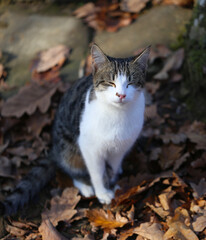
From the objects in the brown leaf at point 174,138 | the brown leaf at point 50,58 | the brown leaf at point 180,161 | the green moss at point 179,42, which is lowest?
the brown leaf at point 180,161

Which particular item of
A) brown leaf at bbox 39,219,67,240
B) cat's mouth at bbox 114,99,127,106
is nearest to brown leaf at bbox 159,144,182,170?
cat's mouth at bbox 114,99,127,106

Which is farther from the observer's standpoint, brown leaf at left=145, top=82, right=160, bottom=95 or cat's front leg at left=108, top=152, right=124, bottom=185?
brown leaf at left=145, top=82, right=160, bottom=95

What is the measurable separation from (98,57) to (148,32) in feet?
6.60

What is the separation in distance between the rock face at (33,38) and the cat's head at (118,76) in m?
1.51

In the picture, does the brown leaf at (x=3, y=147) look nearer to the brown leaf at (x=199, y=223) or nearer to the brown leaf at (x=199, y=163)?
the brown leaf at (x=199, y=163)

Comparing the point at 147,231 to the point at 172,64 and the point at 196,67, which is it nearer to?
the point at 196,67

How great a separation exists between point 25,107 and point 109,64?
139 cm

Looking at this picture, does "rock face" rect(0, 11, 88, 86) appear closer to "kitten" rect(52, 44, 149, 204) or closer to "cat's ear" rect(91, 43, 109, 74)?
"kitten" rect(52, 44, 149, 204)

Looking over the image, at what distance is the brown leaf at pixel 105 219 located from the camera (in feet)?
7.78

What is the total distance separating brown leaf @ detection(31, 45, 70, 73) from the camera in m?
3.73

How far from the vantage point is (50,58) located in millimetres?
3812

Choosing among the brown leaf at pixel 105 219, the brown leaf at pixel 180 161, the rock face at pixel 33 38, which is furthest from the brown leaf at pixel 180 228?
the rock face at pixel 33 38

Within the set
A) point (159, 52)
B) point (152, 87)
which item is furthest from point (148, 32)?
point (152, 87)

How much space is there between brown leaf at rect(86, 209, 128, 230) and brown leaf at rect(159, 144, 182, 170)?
2.28 feet
